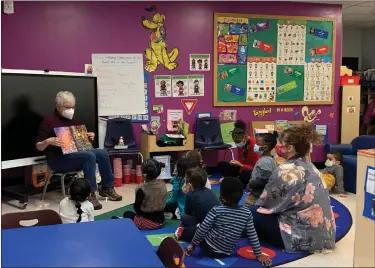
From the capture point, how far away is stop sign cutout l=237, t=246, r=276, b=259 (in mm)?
3201

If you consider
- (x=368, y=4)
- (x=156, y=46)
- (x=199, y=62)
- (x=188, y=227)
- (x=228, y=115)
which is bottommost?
(x=188, y=227)

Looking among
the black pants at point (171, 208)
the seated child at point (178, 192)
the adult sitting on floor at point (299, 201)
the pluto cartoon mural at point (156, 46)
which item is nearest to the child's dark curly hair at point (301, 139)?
the adult sitting on floor at point (299, 201)

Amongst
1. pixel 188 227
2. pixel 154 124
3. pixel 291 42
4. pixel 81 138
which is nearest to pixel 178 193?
pixel 188 227

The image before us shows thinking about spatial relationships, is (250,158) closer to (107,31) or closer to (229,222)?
(229,222)

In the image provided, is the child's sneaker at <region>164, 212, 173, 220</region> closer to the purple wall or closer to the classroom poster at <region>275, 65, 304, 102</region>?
the purple wall

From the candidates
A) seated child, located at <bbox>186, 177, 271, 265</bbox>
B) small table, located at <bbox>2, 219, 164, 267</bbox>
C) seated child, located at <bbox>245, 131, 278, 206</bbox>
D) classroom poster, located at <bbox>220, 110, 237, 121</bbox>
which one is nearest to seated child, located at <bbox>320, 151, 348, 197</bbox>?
seated child, located at <bbox>245, 131, 278, 206</bbox>

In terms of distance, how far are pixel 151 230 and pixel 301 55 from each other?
13.4ft

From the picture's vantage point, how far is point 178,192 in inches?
156

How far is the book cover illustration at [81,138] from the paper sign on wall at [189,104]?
1838 mm

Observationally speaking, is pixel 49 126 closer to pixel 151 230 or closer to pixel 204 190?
pixel 151 230

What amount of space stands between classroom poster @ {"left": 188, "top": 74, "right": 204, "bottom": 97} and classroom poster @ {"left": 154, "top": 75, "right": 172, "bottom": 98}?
0.31 meters

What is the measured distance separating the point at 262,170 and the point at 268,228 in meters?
0.71

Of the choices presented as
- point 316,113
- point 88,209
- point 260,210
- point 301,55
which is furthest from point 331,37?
point 88,209

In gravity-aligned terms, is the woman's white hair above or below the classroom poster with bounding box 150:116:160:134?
above
